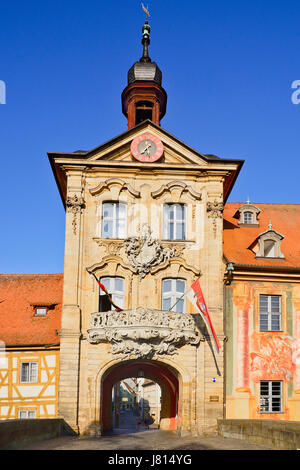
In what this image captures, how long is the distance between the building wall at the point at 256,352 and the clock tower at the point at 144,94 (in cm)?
1106

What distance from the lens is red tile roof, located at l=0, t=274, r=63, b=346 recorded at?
30.8 metres

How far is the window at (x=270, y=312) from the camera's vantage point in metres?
29.9

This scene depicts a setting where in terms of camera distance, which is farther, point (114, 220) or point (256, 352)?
point (114, 220)

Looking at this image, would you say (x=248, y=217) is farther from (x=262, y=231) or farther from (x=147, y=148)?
(x=147, y=148)

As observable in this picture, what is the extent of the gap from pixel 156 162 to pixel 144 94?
6.18 metres

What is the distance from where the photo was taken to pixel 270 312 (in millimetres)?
30047

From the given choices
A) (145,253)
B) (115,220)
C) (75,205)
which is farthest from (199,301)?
(75,205)

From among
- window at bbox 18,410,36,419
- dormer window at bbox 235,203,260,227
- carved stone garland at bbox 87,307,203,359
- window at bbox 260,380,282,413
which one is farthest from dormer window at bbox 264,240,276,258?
window at bbox 18,410,36,419

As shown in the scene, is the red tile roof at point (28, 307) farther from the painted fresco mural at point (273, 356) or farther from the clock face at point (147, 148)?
the painted fresco mural at point (273, 356)

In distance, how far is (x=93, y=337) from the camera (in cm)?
2827

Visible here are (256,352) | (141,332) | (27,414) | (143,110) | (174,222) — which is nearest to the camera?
(141,332)

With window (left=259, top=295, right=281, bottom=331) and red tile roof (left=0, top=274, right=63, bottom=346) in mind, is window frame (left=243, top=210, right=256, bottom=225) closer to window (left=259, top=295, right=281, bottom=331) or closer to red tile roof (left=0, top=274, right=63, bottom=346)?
window (left=259, top=295, right=281, bottom=331)

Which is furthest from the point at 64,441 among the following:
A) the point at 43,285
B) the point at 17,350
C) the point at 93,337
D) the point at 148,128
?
the point at 148,128
